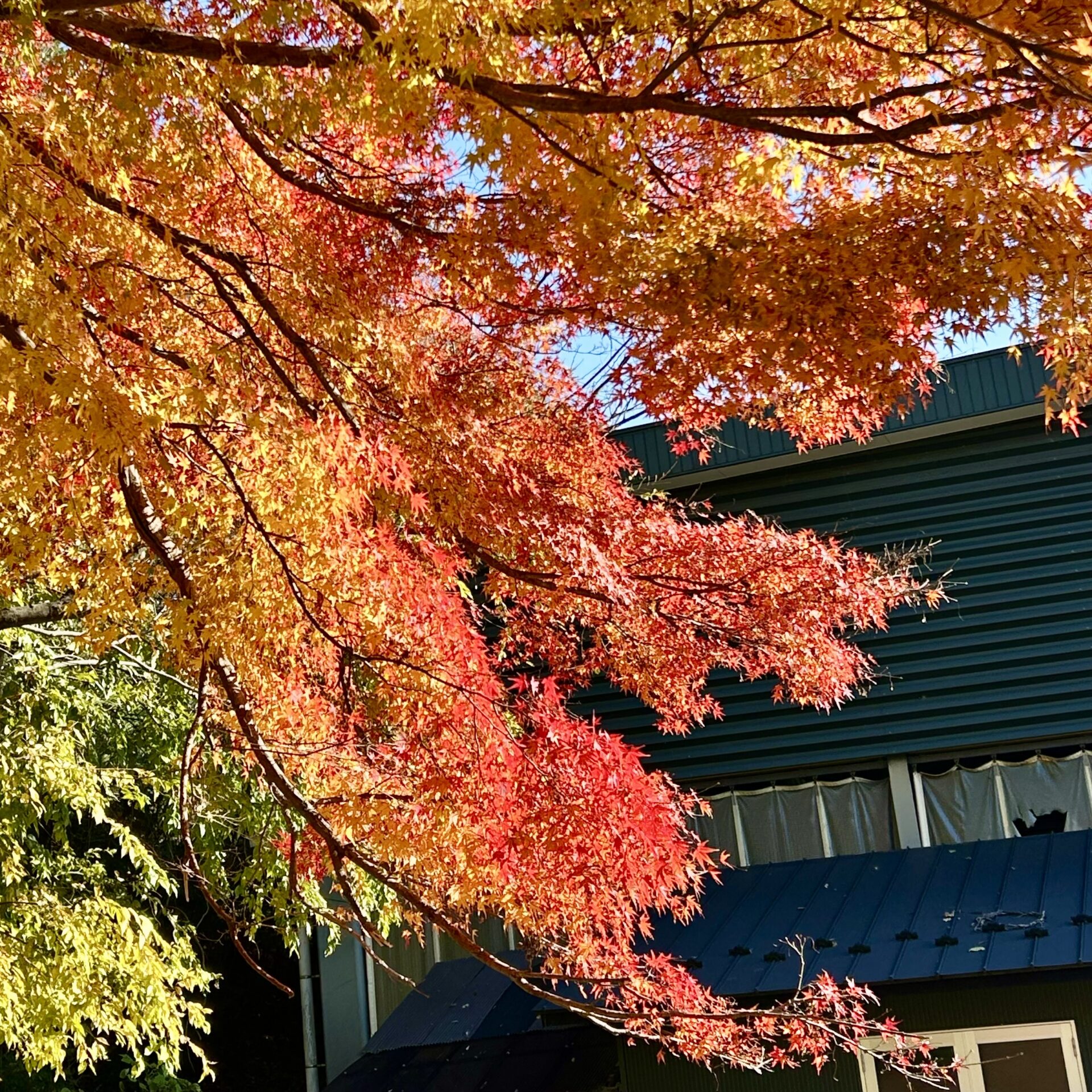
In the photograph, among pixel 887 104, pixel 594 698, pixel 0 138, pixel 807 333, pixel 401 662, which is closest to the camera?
pixel 0 138

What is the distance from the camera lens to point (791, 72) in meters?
4.92

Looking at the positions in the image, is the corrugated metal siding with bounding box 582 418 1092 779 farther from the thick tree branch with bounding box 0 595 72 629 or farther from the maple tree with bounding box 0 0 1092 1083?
the thick tree branch with bounding box 0 595 72 629

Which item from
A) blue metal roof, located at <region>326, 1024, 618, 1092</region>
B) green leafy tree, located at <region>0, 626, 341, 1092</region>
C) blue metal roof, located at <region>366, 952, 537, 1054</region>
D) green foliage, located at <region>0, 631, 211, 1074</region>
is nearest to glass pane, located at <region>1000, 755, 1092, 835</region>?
blue metal roof, located at <region>326, 1024, 618, 1092</region>

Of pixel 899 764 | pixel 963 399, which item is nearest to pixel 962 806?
pixel 899 764

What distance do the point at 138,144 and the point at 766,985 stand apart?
731 centimetres

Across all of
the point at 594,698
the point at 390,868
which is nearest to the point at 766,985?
the point at 594,698

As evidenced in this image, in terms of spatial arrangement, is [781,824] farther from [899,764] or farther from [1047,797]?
[1047,797]

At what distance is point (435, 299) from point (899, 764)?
694 centimetres

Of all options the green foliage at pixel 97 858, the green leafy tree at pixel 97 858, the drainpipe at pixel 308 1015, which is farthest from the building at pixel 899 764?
the green leafy tree at pixel 97 858

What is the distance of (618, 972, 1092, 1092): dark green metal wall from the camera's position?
948 centimetres

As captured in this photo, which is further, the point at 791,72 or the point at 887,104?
the point at 887,104

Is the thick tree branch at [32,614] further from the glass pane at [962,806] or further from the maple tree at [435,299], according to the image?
the glass pane at [962,806]

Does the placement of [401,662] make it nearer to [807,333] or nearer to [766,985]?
[807,333]

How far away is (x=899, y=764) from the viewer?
40.1 ft
